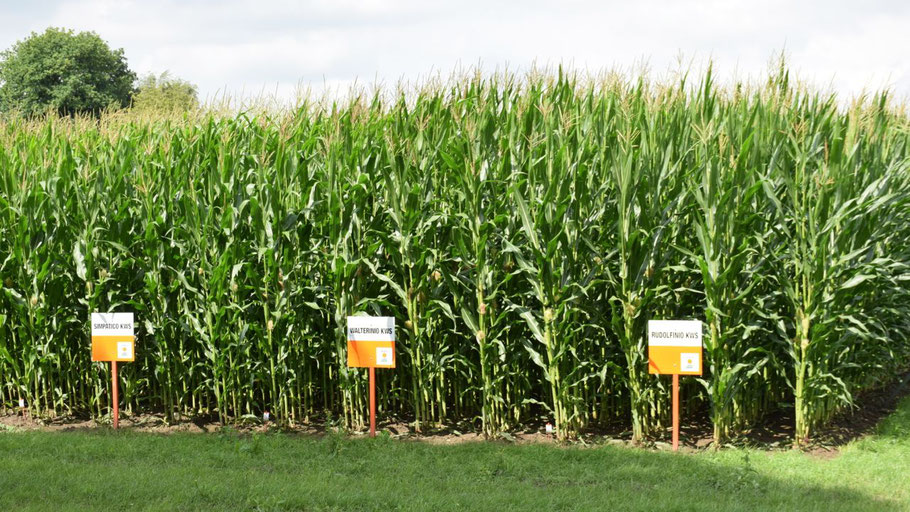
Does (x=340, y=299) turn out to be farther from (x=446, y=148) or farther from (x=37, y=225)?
(x=37, y=225)

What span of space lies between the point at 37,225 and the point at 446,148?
4530 mm

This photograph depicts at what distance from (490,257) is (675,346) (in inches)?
74.5

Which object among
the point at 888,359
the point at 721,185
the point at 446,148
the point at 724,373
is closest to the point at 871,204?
the point at 721,185

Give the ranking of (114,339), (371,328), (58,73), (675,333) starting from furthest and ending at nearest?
1. (58,73)
2. (114,339)
3. (371,328)
4. (675,333)

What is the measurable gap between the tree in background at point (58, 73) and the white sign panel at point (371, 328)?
131 feet

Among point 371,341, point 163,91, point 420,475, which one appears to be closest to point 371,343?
point 371,341

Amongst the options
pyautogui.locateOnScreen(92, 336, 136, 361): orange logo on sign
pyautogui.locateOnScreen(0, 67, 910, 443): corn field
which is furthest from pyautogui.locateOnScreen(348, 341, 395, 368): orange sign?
pyautogui.locateOnScreen(92, 336, 136, 361): orange logo on sign

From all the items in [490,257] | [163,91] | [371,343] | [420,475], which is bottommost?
[420,475]

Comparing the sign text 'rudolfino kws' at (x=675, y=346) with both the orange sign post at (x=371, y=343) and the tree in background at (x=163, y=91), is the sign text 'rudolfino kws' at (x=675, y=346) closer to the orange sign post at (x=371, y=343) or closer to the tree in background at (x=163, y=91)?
the orange sign post at (x=371, y=343)

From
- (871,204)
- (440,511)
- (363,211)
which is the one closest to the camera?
(440,511)

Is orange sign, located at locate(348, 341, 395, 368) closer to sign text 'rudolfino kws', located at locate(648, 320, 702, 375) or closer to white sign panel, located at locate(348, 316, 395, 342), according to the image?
white sign panel, located at locate(348, 316, 395, 342)

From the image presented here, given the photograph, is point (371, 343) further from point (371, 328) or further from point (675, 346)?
point (675, 346)

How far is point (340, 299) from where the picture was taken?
766 cm

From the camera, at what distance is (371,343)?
7.38 metres
